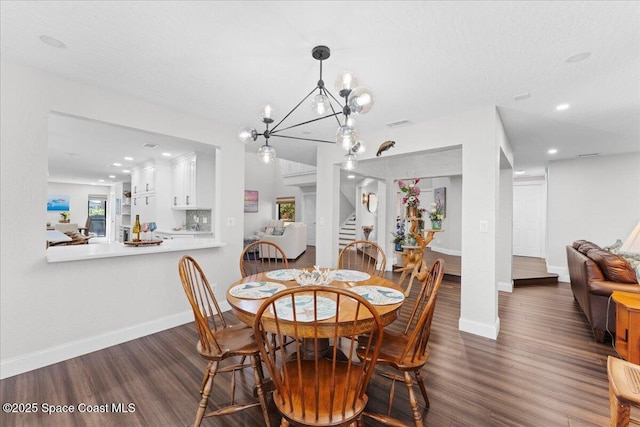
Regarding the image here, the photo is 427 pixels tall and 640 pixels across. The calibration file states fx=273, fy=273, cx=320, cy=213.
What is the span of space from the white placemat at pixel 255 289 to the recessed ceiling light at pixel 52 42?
2.14 metres

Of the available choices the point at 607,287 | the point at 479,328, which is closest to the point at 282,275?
the point at 479,328

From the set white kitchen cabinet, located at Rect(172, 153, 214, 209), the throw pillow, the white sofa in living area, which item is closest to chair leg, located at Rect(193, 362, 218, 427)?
the throw pillow

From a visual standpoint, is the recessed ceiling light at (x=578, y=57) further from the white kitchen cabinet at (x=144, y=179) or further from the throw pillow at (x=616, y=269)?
the white kitchen cabinet at (x=144, y=179)

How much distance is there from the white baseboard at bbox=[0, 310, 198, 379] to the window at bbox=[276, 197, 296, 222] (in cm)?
739

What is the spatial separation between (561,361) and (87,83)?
501 centimetres

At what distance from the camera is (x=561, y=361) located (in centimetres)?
245

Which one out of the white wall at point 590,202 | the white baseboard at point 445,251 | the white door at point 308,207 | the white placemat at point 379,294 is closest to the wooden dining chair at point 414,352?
the white placemat at point 379,294

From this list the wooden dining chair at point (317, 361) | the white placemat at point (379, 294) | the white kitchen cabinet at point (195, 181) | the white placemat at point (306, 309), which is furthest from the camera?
the white kitchen cabinet at point (195, 181)

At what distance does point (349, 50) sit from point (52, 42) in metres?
2.12

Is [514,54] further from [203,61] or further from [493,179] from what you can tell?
[203,61]

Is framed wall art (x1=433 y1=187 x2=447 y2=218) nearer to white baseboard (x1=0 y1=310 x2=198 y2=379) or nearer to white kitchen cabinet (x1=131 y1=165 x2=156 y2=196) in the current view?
white baseboard (x1=0 y1=310 x2=198 y2=379)

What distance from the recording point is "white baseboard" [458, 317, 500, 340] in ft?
9.60

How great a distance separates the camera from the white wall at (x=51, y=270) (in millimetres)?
2199

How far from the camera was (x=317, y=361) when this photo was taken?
1.17 meters
